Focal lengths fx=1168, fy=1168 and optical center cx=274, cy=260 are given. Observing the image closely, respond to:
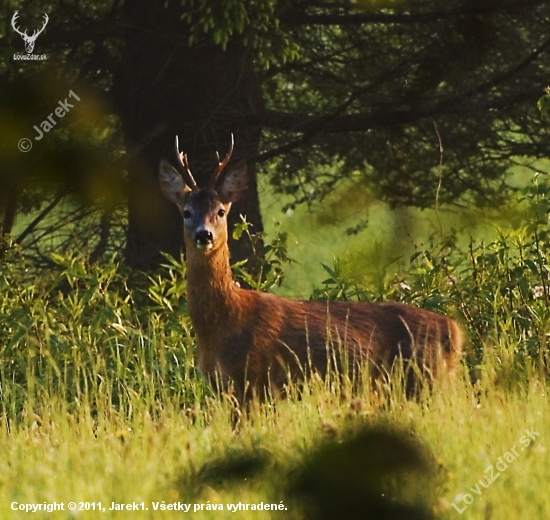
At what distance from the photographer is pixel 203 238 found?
630cm

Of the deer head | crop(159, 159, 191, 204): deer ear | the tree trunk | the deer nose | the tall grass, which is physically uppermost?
the tree trunk

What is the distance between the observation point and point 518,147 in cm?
959

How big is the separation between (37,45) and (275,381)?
376 cm

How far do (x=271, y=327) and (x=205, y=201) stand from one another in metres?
0.86

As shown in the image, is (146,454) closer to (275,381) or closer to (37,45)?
(275,381)

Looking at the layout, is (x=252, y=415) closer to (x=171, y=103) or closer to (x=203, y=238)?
(x=203, y=238)

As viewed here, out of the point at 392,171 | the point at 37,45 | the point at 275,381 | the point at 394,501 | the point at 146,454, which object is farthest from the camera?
the point at 392,171

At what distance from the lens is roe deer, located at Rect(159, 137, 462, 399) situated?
6.01 metres

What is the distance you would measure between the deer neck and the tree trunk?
260 cm


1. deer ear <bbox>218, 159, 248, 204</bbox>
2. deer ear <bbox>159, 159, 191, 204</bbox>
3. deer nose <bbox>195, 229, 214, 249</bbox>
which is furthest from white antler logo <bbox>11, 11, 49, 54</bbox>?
deer nose <bbox>195, 229, 214, 249</bbox>

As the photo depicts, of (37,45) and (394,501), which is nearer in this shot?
(394,501)

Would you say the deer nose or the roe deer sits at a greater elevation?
the deer nose

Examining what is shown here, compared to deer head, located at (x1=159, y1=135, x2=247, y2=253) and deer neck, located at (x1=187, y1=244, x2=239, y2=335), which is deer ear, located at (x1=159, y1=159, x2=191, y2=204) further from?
deer neck, located at (x1=187, y1=244, x2=239, y2=335)

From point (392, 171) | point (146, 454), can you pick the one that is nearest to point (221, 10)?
point (392, 171)
